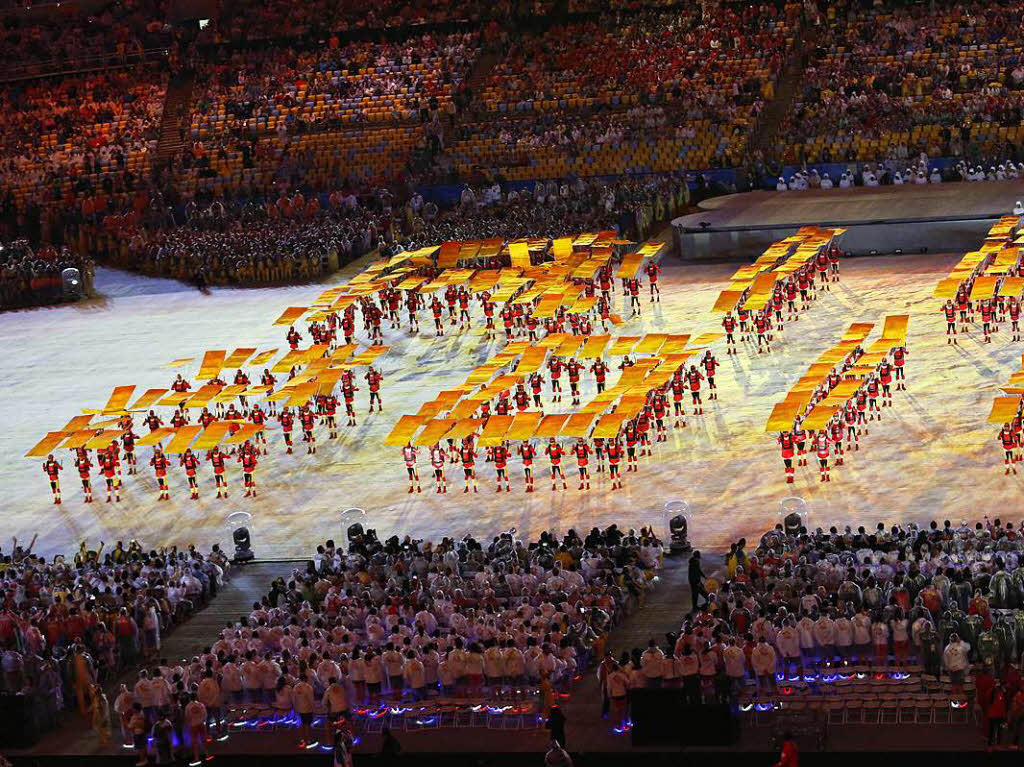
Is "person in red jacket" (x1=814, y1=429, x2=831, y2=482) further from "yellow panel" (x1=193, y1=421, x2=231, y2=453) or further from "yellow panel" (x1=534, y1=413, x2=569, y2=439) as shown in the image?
"yellow panel" (x1=193, y1=421, x2=231, y2=453)

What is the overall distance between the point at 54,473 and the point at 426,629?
668 inches

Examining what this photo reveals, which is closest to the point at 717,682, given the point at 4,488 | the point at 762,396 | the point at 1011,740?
the point at 1011,740

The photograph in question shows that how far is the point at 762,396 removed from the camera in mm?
49594

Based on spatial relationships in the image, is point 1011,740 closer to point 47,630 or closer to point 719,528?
point 719,528

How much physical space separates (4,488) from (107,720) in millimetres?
17708

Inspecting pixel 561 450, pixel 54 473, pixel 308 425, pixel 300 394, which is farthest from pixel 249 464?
pixel 561 450

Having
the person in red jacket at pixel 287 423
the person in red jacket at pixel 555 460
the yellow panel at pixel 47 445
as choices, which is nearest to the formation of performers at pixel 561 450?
the person in red jacket at pixel 555 460

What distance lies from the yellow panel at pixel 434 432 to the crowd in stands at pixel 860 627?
38.4 feet

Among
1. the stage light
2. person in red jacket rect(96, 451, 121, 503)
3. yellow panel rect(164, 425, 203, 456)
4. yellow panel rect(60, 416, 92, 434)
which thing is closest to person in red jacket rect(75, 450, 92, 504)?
person in red jacket rect(96, 451, 121, 503)

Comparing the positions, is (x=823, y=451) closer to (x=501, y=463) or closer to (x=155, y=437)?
(x=501, y=463)

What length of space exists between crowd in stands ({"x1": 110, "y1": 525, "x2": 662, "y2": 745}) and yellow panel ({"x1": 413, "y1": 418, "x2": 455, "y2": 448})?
21.6ft

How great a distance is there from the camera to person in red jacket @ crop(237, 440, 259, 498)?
45719 millimetres

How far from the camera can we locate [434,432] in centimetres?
4475

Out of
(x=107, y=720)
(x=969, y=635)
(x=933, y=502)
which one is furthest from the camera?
(x=933, y=502)
